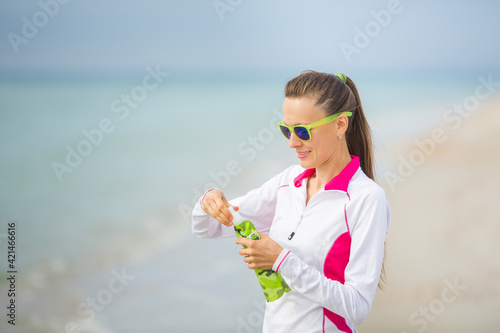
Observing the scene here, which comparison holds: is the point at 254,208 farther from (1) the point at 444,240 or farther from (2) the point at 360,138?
(1) the point at 444,240

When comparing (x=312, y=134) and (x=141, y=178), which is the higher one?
(x=141, y=178)

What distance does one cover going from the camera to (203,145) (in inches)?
143

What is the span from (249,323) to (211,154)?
1.09 m

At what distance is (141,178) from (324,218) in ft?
7.22

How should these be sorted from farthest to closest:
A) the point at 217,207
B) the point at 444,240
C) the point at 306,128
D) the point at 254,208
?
1. the point at 444,240
2. the point at 254,208
3. the point at 217,207
4. the point at 306,128

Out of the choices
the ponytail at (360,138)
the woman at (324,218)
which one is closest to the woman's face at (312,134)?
the woman at (324,218)

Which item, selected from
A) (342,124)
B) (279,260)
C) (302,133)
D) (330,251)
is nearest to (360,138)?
(342,124)

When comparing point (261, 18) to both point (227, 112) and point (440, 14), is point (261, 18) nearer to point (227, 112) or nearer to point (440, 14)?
point (227, 112)

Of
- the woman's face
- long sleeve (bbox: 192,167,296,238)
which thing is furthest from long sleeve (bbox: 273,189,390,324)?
long sleeve (bbox: 192,167,296,238)

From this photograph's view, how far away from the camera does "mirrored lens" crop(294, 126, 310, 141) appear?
1597mm

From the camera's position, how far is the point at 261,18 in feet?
11.8

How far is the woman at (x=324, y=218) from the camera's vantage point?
4.90ft

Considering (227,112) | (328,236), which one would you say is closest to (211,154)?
(227,112)

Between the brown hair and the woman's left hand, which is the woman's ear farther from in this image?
the woman's left hand
